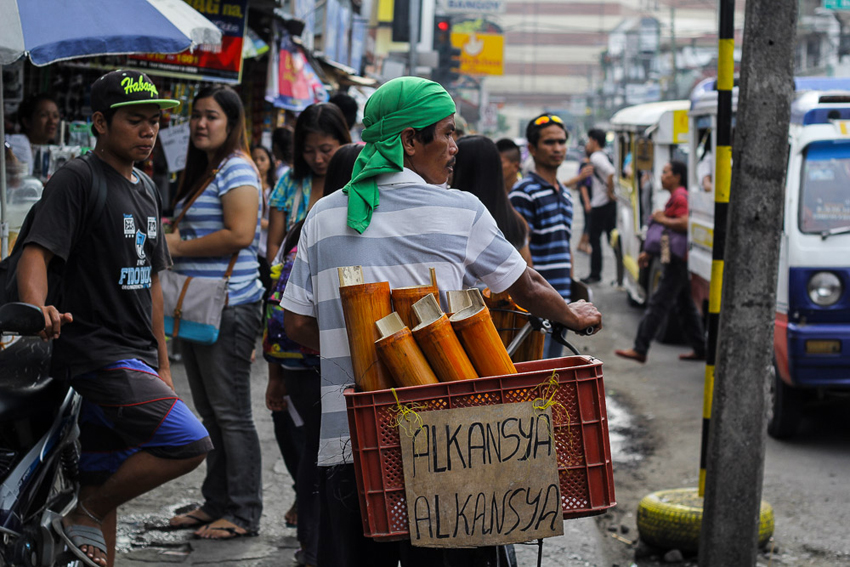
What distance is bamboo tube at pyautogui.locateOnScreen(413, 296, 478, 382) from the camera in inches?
95.1

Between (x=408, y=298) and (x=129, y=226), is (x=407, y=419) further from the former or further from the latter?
(x=129, y=226)

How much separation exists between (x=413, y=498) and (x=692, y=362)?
321 inches

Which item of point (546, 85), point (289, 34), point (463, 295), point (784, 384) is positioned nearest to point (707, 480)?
point (463, 295)

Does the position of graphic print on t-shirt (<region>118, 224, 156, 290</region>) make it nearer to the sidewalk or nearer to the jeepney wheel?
the sidewalk

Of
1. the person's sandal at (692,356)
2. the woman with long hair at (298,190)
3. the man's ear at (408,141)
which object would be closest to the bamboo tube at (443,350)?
the man's ear at (408,141)

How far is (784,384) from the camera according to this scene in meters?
6.82

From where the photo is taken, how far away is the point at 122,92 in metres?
3.57

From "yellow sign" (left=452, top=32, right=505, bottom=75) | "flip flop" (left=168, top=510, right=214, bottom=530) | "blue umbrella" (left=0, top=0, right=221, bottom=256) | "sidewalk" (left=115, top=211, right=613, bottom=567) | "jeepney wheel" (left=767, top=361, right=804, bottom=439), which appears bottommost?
"sidewalk" (left=115, top=211, right=613, bottom=567)

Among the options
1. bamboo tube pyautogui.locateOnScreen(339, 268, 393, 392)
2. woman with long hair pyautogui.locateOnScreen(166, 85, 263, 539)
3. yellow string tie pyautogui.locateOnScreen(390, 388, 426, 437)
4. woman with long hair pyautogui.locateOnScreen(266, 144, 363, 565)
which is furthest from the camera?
woman with long hair pyautogui.locateOnScreen(166, 85, 263, 539)

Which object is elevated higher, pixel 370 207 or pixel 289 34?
pixel 289 34

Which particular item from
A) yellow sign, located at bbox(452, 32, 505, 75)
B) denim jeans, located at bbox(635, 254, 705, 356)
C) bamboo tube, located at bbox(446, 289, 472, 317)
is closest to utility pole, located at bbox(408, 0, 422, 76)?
denim jeans, located at bbox(635, 254, 705, 356)

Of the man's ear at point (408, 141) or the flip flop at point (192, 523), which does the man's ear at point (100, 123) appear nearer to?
the man's ear at point (408, 141)

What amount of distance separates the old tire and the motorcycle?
2.70 metres

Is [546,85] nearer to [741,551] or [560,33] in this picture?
[560,33]
